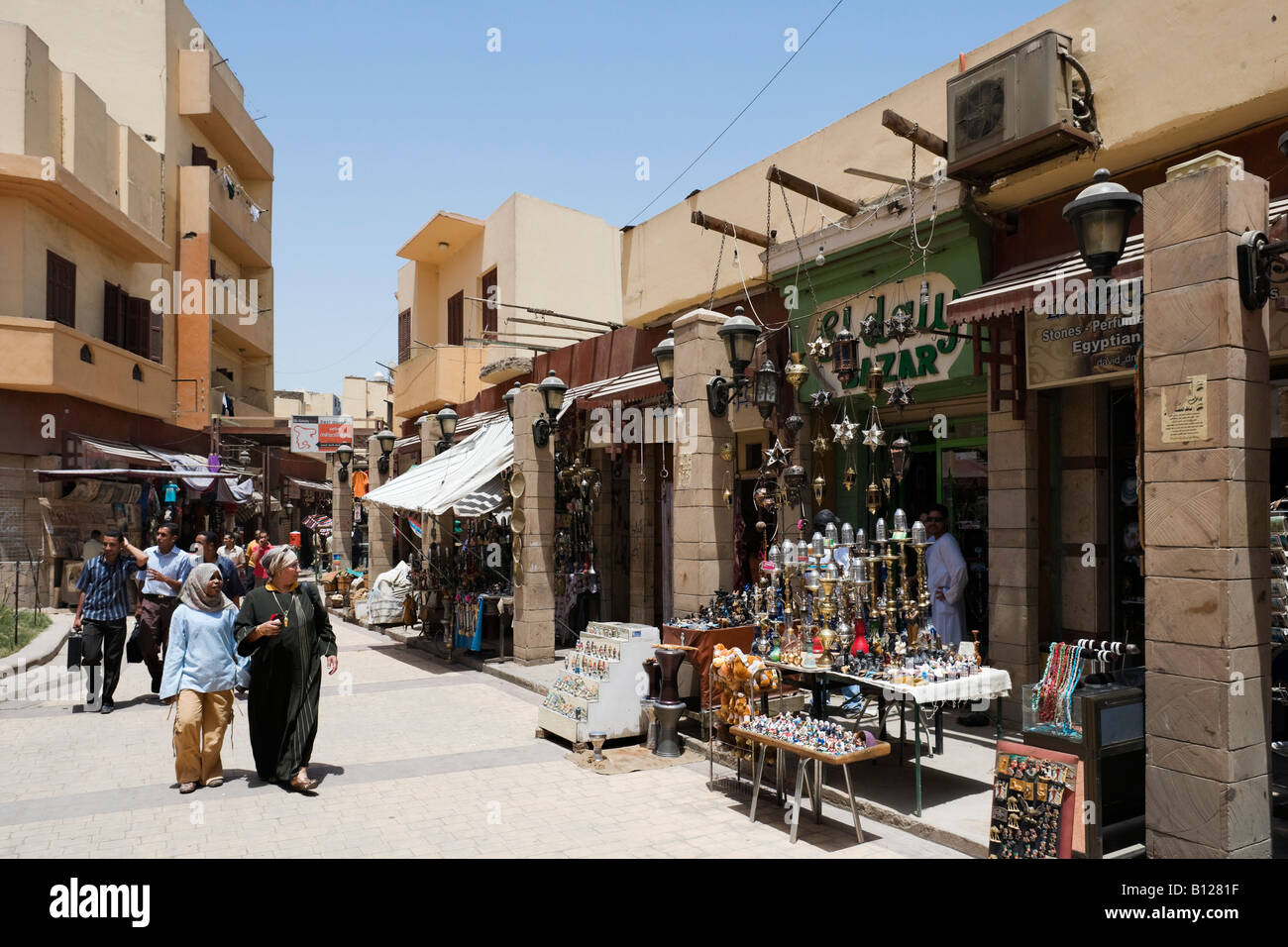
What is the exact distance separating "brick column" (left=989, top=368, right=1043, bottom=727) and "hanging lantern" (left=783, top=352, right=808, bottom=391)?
2053 mm

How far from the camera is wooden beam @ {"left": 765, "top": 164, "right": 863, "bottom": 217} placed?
9.40 metres

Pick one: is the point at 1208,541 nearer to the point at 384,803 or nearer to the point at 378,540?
the point at 384,803

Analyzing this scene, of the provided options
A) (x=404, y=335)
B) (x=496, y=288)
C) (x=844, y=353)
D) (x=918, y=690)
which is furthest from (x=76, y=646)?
(x=404, y=335)

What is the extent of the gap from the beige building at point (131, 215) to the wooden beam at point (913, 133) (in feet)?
53.1

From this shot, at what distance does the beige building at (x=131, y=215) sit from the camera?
16.7 m

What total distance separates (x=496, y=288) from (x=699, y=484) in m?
12.1

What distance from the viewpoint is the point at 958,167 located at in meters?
7.82

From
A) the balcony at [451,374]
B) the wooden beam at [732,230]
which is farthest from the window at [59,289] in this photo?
the wooden beam at [732,230]

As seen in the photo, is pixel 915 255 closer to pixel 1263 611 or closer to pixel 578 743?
pixel 1263 611

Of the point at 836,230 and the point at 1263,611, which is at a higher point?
the point at 836,230

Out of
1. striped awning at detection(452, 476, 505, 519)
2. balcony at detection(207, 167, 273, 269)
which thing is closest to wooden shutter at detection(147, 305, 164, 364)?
balcony at detection(207, 167, 273, 269)

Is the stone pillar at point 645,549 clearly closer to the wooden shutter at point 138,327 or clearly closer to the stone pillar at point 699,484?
the stone pillar at point 699,484

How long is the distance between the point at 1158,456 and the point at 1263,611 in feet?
3.06
